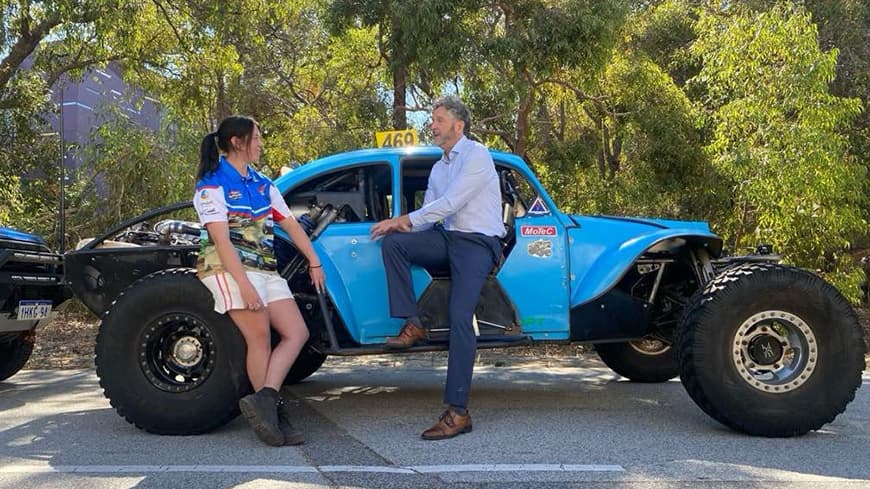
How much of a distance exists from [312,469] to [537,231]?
2158 mm

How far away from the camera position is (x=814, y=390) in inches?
191

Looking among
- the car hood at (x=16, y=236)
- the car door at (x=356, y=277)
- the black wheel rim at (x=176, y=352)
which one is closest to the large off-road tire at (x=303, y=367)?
the car door at (x=356, y=277)

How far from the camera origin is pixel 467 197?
193 inches

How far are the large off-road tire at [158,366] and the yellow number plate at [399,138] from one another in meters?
2.18

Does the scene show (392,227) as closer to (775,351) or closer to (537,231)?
(537,231)

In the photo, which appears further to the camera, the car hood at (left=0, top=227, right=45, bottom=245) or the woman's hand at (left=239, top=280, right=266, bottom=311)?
the car hood at (left=0, top=227, right=45, bottom=245)

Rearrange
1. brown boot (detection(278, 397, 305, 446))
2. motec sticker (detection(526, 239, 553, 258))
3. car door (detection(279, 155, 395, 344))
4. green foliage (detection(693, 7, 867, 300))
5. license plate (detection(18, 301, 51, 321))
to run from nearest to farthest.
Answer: brown boot (detection(278, 397, 305, 446))
car door (detection(279, 155, 395, 344))
motec sticker (detection(526, 239, 553, 258))
license plate (detection(18, 301, 51, 321))
green foliage (detection(693, 7, 867, 300))

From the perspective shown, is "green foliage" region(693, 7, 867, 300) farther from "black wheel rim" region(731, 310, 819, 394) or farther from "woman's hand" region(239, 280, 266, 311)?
"woman's hand" region(239, 280, 266, 311)

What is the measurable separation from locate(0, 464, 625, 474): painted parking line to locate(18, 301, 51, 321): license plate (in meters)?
2.26

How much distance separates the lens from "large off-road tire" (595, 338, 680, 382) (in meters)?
6.67

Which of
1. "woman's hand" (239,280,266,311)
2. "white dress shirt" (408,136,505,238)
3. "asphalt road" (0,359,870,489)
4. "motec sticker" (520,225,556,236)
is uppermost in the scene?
"white dress shirt" (408,136,505,238)

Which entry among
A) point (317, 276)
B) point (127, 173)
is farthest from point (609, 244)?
point (127, 173)

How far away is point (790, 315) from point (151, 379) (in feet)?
12.7

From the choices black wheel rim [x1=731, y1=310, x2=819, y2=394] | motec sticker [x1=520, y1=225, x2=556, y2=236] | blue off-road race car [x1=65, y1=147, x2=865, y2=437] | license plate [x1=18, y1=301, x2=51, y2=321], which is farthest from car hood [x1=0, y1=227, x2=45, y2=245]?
black wheel rim [x1=731, y1=310, x2=819, y2=394]
